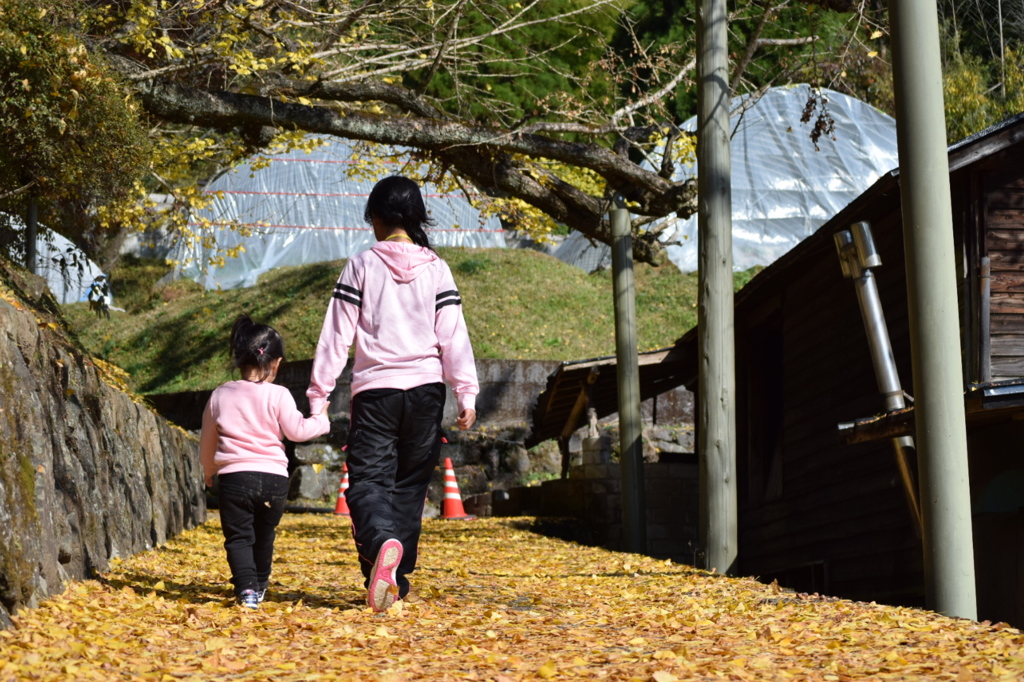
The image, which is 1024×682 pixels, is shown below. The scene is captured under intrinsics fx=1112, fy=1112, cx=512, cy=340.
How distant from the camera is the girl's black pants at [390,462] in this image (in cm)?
521

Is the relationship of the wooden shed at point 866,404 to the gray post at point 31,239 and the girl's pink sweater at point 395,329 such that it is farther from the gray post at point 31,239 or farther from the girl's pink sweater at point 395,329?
the gray post at point 31,239

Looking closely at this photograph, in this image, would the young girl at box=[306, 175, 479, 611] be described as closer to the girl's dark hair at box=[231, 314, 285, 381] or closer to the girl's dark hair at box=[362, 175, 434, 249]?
the girl's dark hair at box=[362, 175, 434, 249]

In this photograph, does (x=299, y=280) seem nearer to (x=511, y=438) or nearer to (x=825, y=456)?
(x=511, y=438)

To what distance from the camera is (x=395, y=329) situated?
17.7ft

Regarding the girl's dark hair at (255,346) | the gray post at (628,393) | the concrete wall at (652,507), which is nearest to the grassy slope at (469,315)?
the concrete wall at (652,507)

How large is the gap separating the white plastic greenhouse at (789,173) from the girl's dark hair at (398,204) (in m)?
25.3

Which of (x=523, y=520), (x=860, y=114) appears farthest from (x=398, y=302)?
(x=860, y=114)

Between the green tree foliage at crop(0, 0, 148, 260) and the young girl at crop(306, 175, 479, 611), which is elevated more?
the green tree foliage at crop(0, 0, 148, 260)

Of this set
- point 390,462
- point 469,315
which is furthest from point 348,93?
point 469,315

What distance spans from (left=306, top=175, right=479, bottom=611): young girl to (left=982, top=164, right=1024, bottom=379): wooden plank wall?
19.0 feet

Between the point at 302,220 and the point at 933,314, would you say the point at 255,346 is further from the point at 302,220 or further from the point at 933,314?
the point at 302,220

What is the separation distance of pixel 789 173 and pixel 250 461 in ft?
93.7

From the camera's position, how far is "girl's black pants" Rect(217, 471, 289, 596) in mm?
5613

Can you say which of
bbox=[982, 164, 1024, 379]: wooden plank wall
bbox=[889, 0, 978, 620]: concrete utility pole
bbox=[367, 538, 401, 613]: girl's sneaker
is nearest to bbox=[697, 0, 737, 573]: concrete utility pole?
bbox=[982, 164, 1024, 379]: wooden plank wall
